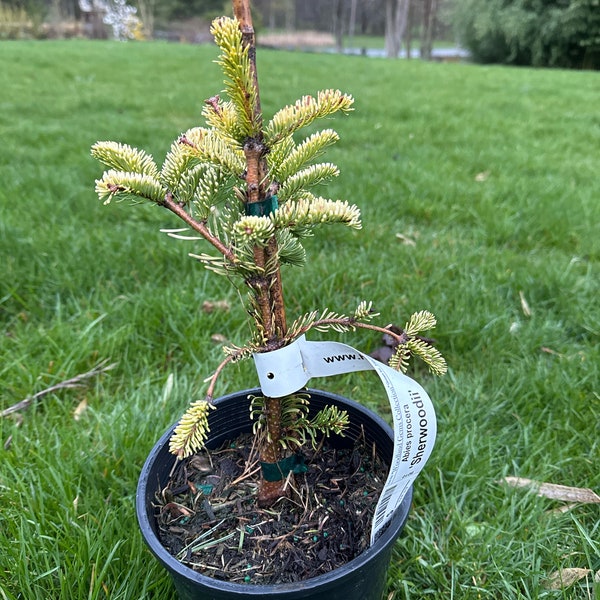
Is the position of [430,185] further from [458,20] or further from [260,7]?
[260,7]

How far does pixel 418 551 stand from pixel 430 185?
2.78m

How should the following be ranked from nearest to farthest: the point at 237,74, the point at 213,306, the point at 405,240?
the point at 237,74 → the point at 213,306 → the point at 405,240

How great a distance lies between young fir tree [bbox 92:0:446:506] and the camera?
2.60 ft

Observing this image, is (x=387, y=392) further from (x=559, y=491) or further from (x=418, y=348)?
(x=559, y=491)

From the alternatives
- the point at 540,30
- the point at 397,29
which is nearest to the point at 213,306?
the point at 540,30

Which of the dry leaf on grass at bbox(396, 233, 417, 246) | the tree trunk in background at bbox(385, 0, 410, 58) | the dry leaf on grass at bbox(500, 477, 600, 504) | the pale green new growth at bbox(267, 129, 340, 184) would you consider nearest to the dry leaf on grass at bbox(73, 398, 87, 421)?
the pale green new growth at bbox(267, 129, 340, 184)

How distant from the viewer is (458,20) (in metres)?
23.7

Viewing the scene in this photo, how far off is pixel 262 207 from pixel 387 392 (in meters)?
0.38

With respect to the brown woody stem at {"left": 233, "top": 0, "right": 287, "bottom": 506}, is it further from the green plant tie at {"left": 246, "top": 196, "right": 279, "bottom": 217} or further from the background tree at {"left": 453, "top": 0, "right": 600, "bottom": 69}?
the background tree at {"left": 453, "top": 0, "right": 600, "bottom": 69}

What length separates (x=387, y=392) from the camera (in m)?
0.86

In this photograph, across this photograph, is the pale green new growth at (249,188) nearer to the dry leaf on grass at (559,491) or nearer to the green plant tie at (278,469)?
the green plant tie at (278,469)

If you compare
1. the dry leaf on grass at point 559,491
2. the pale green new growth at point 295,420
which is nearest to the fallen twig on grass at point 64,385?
the pale green new growth at point 295,420

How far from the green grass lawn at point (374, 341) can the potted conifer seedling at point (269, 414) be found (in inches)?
10.9

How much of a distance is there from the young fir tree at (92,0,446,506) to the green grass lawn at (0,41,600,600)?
0.66 metres
